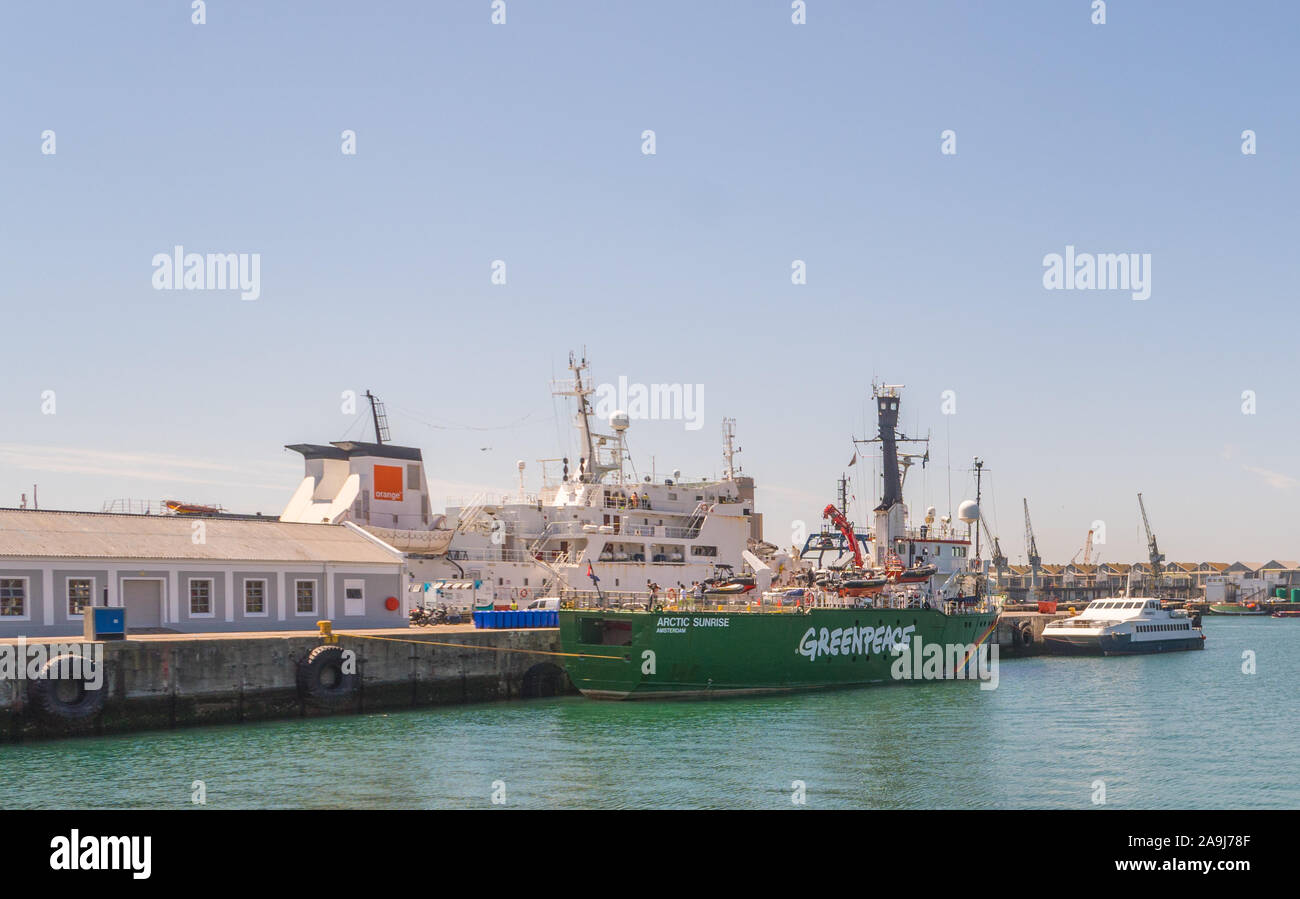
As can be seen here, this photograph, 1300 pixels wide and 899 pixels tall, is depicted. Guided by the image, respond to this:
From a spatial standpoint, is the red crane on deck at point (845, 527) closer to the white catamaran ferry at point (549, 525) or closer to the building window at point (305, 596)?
the white catamaran ferry at point (549, 525)

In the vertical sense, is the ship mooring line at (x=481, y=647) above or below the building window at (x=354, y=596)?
below

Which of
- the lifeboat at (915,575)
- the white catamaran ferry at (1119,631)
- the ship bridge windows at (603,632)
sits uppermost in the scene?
the lifeboat at (915,575)

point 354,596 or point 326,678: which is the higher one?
point 354,596

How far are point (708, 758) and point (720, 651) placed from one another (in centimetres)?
1340

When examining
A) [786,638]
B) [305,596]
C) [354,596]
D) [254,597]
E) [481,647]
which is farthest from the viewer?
[786,638]

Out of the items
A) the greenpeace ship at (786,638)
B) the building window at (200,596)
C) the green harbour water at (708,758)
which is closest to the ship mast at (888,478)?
the greenpeace ship at (786,638)

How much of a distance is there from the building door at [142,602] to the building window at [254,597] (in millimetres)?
2671

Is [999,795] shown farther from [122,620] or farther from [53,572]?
[53,572]

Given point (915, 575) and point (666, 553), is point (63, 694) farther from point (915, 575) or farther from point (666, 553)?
point (915, 575)

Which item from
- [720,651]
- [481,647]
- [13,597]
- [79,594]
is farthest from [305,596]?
[720,651]

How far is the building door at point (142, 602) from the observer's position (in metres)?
34.7

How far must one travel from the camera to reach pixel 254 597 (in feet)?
122

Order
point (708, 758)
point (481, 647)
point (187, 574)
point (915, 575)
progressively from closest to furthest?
point (708, 758) < point (187, 574) < point (481, 647) < point (915, 575)
